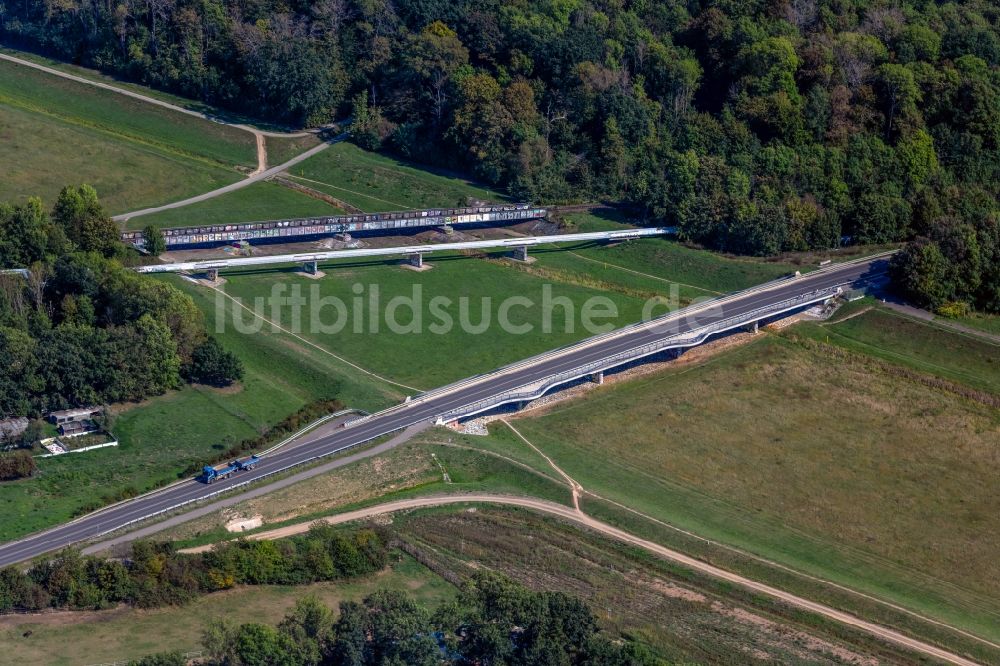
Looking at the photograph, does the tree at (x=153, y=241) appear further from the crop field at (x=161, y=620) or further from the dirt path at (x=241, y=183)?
the crop field at (x=161, y=620)

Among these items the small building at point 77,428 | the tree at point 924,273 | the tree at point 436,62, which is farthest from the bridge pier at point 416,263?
the tree at point 924,273

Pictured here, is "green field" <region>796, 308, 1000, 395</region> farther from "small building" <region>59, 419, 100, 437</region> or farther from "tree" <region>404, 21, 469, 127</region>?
"small building" <region>59, 419, 100, 437</region>

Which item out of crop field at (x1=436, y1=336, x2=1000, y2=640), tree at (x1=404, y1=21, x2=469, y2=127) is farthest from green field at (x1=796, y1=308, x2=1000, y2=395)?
tree at (x1=404, y1=21, x2=469, y2=127)

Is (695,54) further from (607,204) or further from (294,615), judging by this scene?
(294,615)

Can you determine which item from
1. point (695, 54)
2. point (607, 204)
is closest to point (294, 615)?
point (607, 204)

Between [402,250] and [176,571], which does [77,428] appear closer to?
[176,571]

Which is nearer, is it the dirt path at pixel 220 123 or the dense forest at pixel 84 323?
the dense forest at pixel 84 323

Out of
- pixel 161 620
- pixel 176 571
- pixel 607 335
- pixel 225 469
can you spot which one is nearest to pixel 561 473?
pixel 607 335
